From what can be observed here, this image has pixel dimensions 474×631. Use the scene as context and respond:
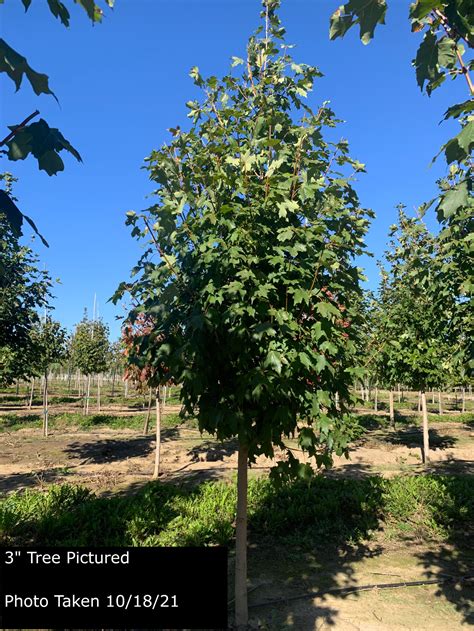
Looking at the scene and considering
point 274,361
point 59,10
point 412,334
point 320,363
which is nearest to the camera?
point 59,10

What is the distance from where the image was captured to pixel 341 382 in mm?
3551

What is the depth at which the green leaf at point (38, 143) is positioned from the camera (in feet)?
5.34

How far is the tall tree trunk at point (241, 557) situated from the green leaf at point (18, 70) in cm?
310

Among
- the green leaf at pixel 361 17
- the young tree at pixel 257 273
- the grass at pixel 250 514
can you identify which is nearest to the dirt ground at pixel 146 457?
the grass at pixel 250 514

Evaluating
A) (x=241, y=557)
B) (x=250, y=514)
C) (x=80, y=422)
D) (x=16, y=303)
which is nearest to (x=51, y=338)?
(x=80, y=422)

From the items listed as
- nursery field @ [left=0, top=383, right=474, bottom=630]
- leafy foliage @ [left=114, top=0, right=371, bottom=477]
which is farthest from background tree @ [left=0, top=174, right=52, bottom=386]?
leafy foliage @ [left=114, top=0, right=371, bottom=477]

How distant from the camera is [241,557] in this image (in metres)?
3.91

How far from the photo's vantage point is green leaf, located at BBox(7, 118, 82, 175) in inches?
64.1

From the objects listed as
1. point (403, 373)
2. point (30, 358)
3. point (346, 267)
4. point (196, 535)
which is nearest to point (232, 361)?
point (346, 267)

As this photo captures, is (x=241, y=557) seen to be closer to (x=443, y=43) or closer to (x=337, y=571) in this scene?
(x=337, y=571)

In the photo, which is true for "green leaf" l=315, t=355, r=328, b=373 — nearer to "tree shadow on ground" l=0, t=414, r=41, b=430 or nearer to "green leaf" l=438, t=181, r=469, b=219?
"green leaf" l=438, t=181, r=469, b=219

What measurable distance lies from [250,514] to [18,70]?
660 cm

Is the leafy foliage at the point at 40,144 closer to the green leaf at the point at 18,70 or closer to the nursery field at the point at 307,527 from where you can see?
the green leaf at the point at 18,70

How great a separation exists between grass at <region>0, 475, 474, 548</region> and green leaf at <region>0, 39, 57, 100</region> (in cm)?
536
